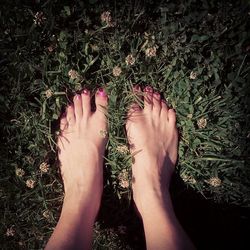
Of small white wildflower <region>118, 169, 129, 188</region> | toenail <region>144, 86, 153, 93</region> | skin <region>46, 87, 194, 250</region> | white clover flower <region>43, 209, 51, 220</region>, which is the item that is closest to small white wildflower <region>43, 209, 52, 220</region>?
white clover flower <region>43, 209, 51, 220</region>

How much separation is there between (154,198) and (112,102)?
1.91ft

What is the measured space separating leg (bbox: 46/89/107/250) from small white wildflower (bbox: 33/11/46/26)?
1.44 feet

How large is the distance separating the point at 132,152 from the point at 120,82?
421mm

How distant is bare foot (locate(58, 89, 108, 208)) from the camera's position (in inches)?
78.5

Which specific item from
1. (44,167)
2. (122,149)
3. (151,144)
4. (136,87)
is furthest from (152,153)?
(44,167)

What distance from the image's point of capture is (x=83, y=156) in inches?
81.9

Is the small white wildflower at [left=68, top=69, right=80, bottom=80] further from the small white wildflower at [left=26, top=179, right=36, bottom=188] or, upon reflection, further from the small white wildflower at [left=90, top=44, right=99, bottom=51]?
Result: the small white wildflower at [left=26, top=179, right=36, bottom=188]

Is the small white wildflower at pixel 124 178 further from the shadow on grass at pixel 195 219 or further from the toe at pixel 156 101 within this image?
the toe at pixel 156 101

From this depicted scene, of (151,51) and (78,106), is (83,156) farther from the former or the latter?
(151,51)

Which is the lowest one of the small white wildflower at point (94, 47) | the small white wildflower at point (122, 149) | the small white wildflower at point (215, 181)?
the small white wildflower at point (215, 181)

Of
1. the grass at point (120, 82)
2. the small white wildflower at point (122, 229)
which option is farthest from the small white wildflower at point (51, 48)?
the small white wildflower at point (122, 229)

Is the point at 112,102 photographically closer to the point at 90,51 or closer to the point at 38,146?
the point at 90,51

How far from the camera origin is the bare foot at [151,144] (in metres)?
2.00

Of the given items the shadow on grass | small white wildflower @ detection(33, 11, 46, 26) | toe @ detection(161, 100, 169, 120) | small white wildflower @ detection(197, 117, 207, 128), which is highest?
small white wildflower @ detection(33, 11, 46, 26)
